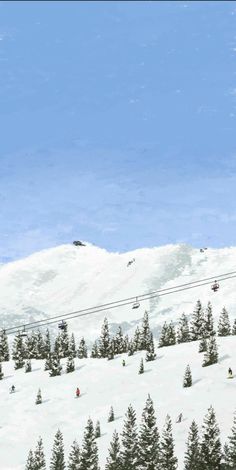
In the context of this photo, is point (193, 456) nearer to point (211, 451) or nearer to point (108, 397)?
point (211, 451)

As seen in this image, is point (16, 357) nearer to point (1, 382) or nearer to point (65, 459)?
point (1, 382)

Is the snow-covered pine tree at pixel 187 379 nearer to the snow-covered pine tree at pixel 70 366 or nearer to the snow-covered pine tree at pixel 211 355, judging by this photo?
the snow-covered pine tree at pixel 211 355

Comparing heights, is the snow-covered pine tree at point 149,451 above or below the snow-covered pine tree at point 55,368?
below

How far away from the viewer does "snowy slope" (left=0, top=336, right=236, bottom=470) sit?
350ft

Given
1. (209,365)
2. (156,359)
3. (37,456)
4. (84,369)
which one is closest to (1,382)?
(84,369)

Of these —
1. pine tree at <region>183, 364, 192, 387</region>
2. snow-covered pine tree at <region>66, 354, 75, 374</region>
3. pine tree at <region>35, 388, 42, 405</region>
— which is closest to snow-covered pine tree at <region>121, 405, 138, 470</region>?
pine tree at <region>183, 364, 192, 387</region>

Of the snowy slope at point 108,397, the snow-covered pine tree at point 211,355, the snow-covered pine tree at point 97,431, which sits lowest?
the snow-covered pine tree at point 97,431

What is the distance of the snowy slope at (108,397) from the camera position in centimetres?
10681

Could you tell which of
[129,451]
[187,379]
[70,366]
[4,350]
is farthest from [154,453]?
[4,350]

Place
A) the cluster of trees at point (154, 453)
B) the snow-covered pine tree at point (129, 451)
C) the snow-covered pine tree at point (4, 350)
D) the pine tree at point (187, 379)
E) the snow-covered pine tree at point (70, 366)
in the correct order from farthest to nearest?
the snow-covered pine tree at point (4, 350)
the snow-covered pine tree at point (70, 366)
the pine tree at point (187, 379)
the snow-covered pine tree at point (129, 451)
the cluster of trees at point (154, 453)

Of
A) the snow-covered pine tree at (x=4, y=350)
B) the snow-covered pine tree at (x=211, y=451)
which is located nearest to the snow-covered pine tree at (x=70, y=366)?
the snow-covered pine tree at (x=4, y=350)

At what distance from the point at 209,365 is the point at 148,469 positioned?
4349 cm

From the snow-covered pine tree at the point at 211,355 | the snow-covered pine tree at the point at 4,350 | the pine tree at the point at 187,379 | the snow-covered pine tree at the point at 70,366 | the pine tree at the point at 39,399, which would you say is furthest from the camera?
the snow-covered pine tree at the point at 4,350

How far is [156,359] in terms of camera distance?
144 m
